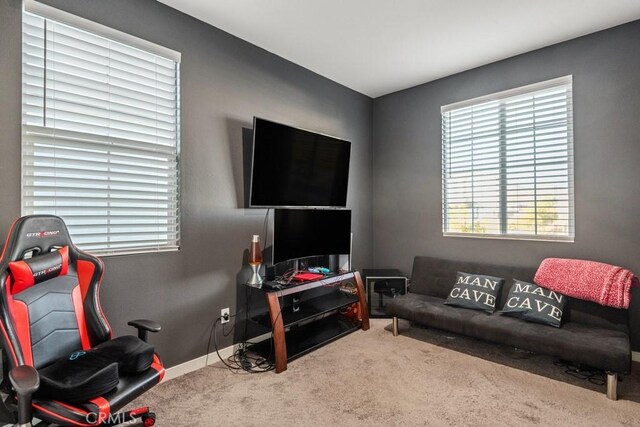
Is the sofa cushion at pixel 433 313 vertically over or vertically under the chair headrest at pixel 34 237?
under

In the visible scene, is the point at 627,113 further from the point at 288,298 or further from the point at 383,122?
the point at 288,298

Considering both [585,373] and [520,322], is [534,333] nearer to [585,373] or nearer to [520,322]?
[520,322]

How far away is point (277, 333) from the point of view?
102 inches

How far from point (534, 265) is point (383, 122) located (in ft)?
7.94

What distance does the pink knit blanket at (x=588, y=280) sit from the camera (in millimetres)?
2500

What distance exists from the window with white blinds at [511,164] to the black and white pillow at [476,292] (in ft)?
1.84

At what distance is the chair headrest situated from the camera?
1590mm

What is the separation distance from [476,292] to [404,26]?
7.99 feet

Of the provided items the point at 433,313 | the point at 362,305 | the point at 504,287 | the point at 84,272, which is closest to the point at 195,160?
the point at 84,272

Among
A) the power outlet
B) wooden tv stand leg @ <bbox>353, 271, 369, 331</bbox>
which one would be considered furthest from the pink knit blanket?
the power outlet

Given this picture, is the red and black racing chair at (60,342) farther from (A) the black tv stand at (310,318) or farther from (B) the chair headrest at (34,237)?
(A) the black tv stand at (310,318)

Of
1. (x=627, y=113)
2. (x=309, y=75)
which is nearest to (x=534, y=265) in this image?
(x=627, y=113)

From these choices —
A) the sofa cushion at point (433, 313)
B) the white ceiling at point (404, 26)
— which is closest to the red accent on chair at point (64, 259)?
the white ceiling at point (404, 26)

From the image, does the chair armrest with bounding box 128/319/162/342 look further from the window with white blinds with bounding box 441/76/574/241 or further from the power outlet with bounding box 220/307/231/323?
the window with white blinds with bounding box 441/76/574/241
